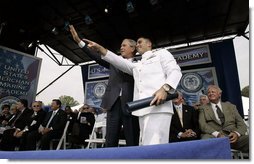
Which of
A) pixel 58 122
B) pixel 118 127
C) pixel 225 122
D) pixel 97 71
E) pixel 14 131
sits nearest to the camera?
pixel 118 127

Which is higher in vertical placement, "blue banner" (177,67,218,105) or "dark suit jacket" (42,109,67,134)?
"blue banner" (177,67,218,105)

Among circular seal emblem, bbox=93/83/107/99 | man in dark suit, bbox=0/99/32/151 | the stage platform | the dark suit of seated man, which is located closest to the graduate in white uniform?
the stage platform

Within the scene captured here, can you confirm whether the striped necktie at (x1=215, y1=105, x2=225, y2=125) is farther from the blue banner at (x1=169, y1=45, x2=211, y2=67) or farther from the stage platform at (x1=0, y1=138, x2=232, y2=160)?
the blue banner at (x1=169, y1=45, x2=211, y2=67)

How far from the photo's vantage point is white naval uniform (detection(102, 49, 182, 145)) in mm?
1056

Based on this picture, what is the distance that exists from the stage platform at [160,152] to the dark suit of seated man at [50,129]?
3098 mm

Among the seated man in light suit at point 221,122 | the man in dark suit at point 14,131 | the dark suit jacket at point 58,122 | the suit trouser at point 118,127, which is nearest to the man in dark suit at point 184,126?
the seated man in light suit at point 221,122

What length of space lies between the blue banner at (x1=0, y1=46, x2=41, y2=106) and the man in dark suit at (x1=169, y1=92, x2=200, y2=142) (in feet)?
12.7

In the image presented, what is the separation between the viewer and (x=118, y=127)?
4.77 ft

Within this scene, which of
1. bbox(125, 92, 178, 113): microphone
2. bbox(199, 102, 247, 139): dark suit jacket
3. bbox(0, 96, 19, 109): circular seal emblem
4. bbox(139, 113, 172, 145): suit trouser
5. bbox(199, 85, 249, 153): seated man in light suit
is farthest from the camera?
bbox(0, 96, 19, 109): circular seal emblem

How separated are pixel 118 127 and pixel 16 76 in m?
4.27

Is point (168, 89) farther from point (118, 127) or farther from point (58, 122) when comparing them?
point (58, 122)

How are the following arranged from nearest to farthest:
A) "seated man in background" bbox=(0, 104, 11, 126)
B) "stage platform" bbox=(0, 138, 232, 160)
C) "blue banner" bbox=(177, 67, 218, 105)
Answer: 1. "stage platform" bbox=(0, 138, 232, 160)
2. "seated man in background" bbox=(0, 104, 11, 126)
3. "blue banner" bbox=(177, 67, 218, 105)

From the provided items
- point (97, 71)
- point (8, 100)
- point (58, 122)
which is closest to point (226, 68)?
point (97, 71)

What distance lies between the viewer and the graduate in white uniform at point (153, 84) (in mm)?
1039
